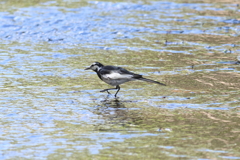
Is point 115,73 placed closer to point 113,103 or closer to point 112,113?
point 113,103

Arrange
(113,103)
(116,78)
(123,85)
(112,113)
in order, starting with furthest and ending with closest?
(123,85) → (116,78) → (113,103) → (112,113)

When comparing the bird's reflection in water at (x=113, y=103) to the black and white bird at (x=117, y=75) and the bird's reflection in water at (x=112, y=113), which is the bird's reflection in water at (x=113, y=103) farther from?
the black and white bird at (x=117, y=75)

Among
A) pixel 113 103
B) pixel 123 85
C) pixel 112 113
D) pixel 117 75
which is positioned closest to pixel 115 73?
pixel 117 75

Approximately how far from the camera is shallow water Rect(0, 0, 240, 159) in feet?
24.4

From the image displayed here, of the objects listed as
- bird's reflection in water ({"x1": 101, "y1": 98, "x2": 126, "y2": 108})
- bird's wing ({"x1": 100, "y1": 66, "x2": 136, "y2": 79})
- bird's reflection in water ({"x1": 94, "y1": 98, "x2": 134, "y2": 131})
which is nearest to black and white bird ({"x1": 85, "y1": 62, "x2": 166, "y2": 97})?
bird's wing ({"x1": 100, "y1": 66, "x2": 136, "y2": 79})

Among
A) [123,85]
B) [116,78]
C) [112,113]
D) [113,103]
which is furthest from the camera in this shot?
[123,85]

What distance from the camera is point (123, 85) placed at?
11789 mm

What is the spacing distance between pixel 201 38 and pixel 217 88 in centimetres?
643

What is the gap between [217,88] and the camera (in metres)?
10.9

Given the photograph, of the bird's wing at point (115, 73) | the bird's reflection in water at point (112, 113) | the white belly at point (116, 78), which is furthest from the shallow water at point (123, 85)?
the bird's wing at point (115, 73)

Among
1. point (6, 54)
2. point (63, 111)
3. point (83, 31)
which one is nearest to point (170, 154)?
point (63, 111)

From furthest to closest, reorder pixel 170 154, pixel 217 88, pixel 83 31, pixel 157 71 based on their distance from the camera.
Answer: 1. pixel 83 31
2. pixel 157 71
3. pixel 217 88
4. pixel 170 154

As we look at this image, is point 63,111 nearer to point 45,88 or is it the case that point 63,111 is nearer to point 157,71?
point 45,88

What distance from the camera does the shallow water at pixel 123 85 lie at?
7434 millimetres
